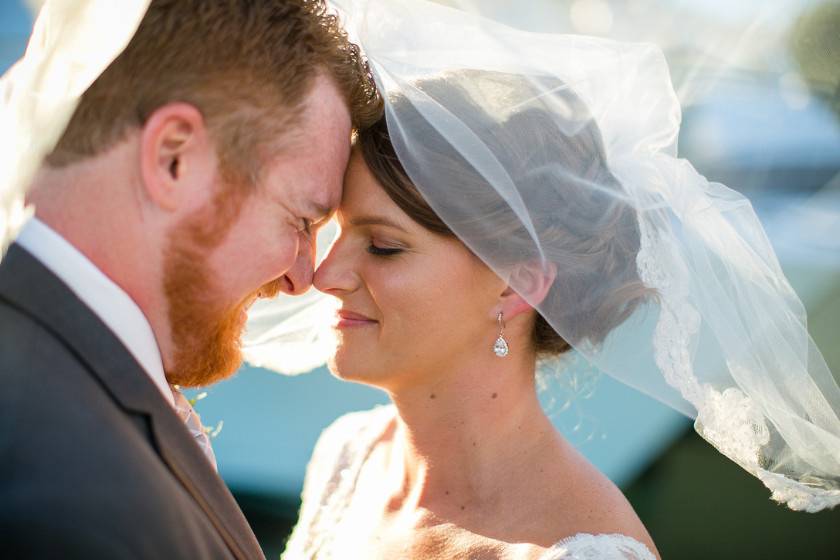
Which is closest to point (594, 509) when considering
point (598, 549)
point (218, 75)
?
point (598, 549)

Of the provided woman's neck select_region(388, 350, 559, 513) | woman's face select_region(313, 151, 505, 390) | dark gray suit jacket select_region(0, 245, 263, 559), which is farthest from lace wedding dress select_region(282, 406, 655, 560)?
dark gray suit jacket select_region(0, 245, 263, 559)

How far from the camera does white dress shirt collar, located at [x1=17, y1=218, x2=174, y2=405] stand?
1.53 meters

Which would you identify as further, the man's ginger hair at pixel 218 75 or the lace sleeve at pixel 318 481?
the lace sleeve at pixel 318 481

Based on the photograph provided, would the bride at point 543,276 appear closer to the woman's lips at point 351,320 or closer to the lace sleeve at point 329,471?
the woman's lips at point 351,320

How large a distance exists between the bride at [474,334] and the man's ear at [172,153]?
0.57 m

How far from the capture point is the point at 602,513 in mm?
2195

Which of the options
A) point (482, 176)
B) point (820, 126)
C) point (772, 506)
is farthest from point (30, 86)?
point (772, 506)

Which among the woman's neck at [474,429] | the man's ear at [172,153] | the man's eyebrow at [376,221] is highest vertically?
the man's ear at [172,153]

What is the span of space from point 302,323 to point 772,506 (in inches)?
86.7

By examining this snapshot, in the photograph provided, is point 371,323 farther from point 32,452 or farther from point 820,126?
point 820,126

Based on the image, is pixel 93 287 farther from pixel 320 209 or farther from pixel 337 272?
pixel 337 272

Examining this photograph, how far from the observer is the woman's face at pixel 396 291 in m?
2.32

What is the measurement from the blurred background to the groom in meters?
0.54

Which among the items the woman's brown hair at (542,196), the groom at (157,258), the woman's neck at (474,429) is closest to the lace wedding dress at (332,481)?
the woman's neck at (474,429)
